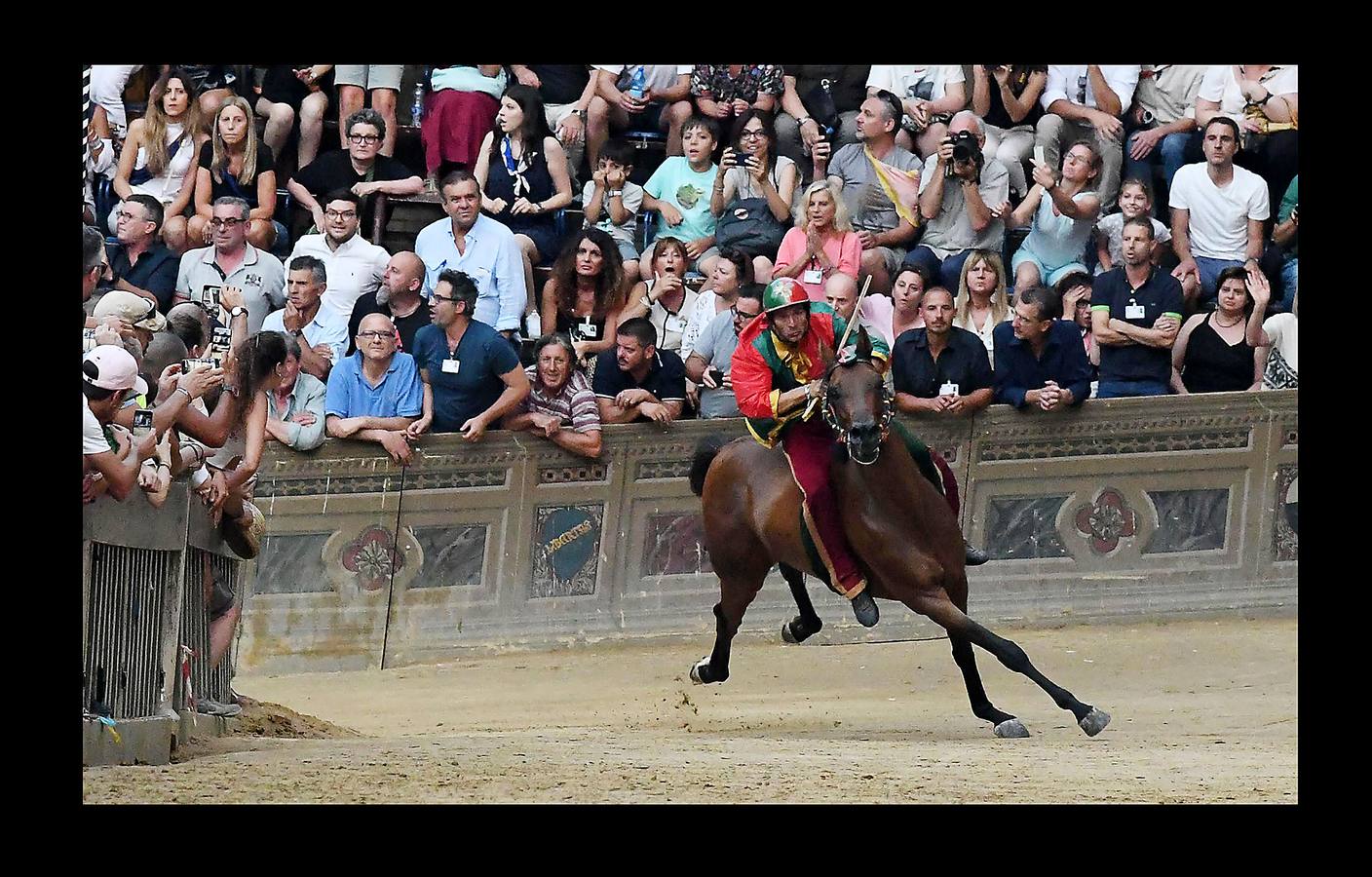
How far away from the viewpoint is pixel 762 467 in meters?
11.5

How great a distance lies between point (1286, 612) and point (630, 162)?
16.3ft

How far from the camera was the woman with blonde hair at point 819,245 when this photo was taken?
1332 centimetres

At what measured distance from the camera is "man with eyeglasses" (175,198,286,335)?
→ 13312 mm

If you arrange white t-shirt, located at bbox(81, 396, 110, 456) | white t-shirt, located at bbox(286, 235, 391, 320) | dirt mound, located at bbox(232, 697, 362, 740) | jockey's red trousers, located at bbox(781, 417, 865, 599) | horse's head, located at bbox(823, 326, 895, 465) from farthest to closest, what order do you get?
1. white t-shirt, located at bbox(286, 235, 391, 320)
2. dirt mound, located at bbox(232, 697, 362, 740)
3. jockey's red trousers, located at bbox(781, 417, 865, 599)
4. horse's head, located at bbox(823, 326, 895, 465)
5. white t-shirt, located at bbox(81, 396, 110, 456)

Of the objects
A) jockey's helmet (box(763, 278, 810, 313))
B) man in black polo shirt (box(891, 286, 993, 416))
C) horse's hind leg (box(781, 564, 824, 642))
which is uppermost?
jockey's helmet (box(763, 278, 810, 313))

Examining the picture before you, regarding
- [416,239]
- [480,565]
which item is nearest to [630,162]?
[416,239]

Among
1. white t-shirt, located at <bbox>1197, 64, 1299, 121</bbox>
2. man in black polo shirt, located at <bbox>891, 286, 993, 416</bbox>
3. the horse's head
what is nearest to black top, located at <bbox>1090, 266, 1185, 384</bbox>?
man in black polo shirt, located at <bbox>891, 286, 993, 416</bbox>

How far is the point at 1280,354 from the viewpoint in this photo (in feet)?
44.6

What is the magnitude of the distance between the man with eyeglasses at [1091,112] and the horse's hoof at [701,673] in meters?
3.92

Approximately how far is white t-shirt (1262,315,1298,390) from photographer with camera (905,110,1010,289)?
70.4 inches

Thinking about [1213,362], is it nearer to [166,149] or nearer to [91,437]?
[166,149]

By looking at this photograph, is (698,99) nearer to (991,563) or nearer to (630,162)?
(630,162)

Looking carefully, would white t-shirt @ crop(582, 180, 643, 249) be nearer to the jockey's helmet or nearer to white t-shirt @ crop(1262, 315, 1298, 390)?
the jockey's helmet

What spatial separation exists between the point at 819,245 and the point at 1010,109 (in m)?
1.54
